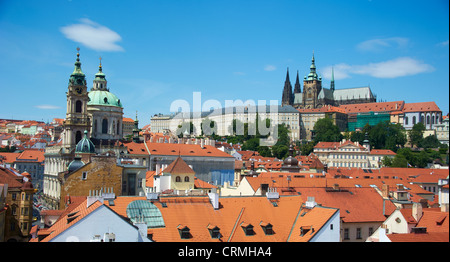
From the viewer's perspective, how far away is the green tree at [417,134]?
10094 cm

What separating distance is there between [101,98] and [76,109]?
22.7 feet

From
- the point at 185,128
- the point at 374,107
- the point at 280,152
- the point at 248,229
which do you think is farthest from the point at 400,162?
the point at 185,128

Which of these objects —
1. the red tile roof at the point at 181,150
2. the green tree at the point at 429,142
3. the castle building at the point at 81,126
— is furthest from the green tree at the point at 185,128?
the red tile roof at the point at 181,150

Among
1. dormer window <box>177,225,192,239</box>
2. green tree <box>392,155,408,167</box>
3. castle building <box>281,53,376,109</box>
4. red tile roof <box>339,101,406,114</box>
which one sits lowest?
green tree <box>392,155,408,167</box>

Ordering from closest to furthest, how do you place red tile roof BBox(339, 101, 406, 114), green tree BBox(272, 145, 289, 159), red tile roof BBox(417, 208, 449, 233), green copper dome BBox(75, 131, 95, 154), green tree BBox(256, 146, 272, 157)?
red tile roof BBox(417, 208, 449, 233), green copper dome BBox(75, 131, 95, 154), green tree BBox(272, 145, 289, 159), green tree BBox(256, 146, 272, 157), red tile roof BBox(339, 101, 406, 114)

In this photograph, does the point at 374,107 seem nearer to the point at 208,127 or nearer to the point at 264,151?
the point at 208,127

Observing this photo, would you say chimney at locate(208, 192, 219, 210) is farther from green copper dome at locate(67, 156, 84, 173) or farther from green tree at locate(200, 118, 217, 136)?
green tree at locate(200, 118, 217, 136)

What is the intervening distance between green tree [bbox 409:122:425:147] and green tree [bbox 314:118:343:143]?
19.8 meters

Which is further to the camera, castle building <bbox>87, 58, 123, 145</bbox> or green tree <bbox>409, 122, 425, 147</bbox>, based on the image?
green tree <bbox>409, 122, 425, 147</bbox>

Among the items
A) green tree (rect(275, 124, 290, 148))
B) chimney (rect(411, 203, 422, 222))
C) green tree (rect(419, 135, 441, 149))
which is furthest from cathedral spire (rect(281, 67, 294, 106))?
chimney (rect(411, 203, 422, 222))

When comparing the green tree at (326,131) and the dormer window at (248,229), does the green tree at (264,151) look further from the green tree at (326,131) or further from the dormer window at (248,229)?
the dormer window at (248,229)

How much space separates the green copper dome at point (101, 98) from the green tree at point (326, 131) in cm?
6797

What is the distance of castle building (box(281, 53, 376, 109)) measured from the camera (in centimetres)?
16075
